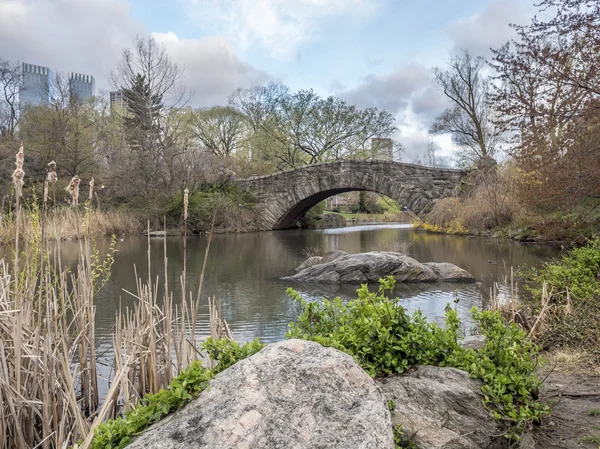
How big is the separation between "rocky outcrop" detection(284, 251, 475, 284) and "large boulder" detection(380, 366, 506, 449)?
17.3ft

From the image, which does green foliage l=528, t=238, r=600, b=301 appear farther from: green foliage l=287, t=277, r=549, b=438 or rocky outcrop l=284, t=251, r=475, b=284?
rocky outcrop l=284, t=251, r=475, b=284

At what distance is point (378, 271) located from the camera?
748 centimetres

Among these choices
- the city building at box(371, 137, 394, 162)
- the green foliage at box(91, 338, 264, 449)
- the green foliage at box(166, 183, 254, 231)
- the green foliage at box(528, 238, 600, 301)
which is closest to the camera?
the green foliage at box(91, 338, 264, 449)

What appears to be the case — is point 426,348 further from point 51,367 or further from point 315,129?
point 315,129

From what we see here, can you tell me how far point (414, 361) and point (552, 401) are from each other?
818 mm

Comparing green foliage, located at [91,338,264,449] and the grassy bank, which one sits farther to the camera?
the grassy bank

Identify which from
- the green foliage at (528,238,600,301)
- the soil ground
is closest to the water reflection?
the green foliage at (528,238,600,301)

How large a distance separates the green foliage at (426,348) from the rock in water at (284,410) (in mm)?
623

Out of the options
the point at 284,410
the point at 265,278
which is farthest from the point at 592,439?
the point at 265,278

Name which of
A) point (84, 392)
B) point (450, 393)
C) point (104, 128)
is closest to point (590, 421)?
point (450, 393)

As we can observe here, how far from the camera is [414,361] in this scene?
2.26 meters

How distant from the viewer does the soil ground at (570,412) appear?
83.3 inches

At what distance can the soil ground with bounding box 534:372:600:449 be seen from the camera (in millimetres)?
2115

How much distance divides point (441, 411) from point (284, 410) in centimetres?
95
